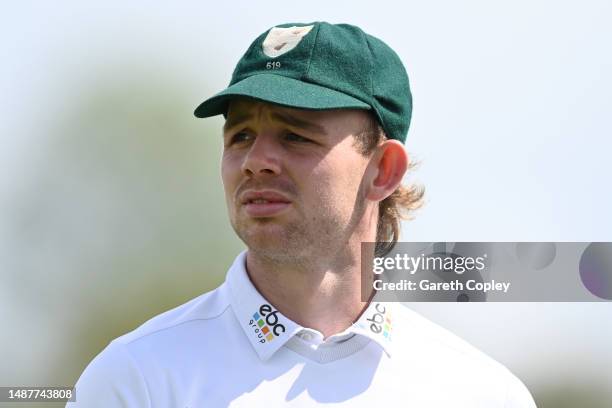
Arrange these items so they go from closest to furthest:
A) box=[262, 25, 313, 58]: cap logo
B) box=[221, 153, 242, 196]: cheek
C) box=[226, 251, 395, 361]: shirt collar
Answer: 1. box=[226, 251, 395, 361]: shirt collar
2. box=[221, 153, 242, 196]: cheek
3. box=[262, 25, 313, 58]: cap logo

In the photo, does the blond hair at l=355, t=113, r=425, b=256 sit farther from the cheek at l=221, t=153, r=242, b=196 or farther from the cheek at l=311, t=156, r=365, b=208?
the cheek at l=221, t=153, r=242, b=196

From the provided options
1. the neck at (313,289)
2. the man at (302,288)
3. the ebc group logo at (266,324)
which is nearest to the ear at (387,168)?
the man at (302,288)

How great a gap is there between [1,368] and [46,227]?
134 inches

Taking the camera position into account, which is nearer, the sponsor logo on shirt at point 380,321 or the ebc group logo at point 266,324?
the ebc group logo at point 266,324

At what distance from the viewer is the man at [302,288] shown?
3938mm

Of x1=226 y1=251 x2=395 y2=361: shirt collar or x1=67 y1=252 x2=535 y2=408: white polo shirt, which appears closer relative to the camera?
x1=67 y1=252 x2=535 y2=408: white polo shirt

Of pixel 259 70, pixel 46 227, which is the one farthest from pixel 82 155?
pixel 259 70

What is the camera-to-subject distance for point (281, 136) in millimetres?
4160

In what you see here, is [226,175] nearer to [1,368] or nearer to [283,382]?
[283,382]

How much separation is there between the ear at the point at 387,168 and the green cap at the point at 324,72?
0.06 metres

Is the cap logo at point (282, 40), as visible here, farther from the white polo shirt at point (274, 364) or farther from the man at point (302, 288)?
the white polo shirt at point (274, 364)

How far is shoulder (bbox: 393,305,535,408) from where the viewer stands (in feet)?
14.0

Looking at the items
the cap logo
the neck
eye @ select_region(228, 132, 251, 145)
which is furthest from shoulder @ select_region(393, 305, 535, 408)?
the cap logo

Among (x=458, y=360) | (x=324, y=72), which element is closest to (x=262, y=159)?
(x=324, y=72)
